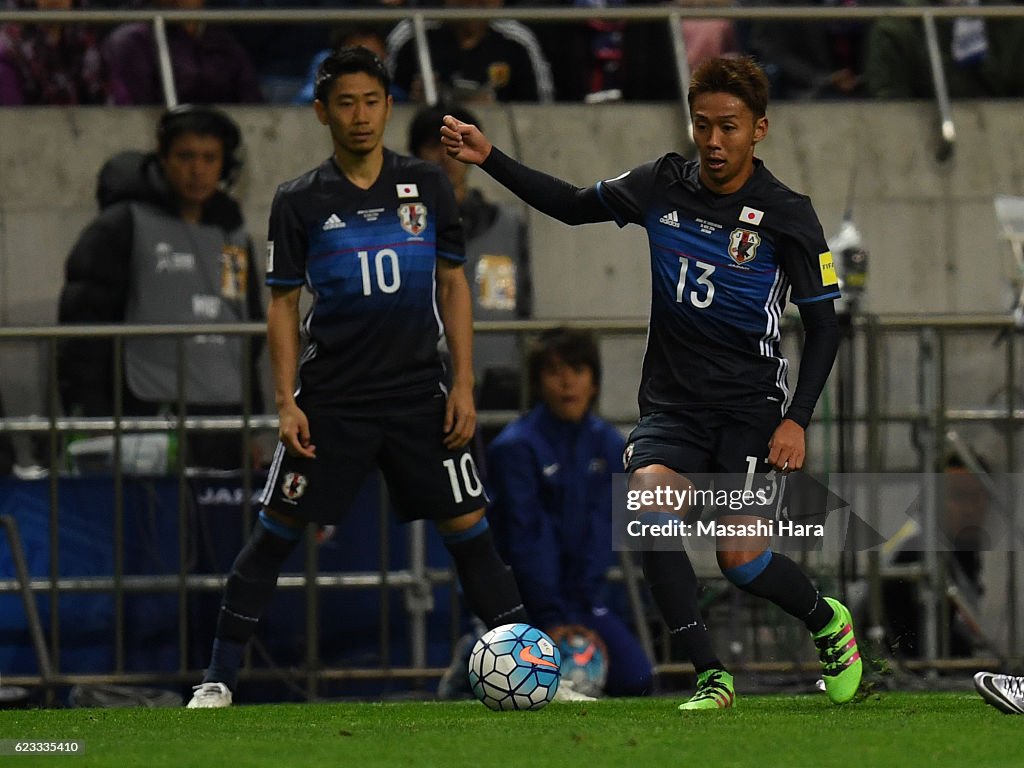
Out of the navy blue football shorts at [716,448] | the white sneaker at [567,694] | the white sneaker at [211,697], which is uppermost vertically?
the navy blue football shorts at [716,448]

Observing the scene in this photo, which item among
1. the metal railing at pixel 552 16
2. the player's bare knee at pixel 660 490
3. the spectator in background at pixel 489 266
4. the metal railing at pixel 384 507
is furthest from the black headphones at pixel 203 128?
the player's bare knee at pixel 660 490

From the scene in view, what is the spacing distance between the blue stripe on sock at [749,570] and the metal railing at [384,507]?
7.49 ft

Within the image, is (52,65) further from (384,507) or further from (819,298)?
(819,298)

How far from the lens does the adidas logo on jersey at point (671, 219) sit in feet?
23.0

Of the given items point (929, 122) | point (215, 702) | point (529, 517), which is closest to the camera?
point (215, 702)

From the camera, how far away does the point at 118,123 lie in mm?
11492

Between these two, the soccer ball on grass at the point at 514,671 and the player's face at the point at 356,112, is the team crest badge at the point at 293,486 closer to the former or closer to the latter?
the soccer ball on grass at the point at 514,671

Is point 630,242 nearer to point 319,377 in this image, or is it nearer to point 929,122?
point 929,122

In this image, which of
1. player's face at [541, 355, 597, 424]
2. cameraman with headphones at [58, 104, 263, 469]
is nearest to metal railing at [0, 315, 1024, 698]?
player's face at [541, 355, 597, 424]

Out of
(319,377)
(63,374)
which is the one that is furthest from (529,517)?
(63,374)

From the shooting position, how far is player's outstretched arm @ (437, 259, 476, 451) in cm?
769

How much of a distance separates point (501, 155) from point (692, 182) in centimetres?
69

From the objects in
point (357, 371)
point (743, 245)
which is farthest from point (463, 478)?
point (743, 245)

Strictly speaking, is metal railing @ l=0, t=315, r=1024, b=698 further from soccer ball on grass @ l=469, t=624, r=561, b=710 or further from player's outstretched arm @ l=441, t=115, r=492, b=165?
player's outstretched arm @ l=441, t=115, r=492, b=165
